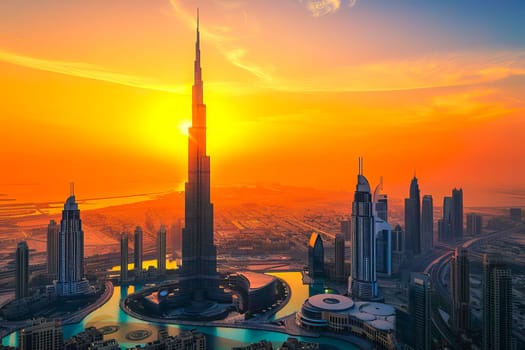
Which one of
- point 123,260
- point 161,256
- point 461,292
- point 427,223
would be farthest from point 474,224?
point 123,260

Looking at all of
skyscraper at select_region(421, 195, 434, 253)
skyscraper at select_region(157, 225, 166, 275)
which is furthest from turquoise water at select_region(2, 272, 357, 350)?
skyscraper at select_region(421, 195, 434, 253)

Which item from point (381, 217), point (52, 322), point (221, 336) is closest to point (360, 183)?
point (381, 217)

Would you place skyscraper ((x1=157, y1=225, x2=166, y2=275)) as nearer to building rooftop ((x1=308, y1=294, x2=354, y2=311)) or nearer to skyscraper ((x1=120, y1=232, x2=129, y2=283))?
skyscraper ((x1=120, y1=232, x2=129, y2=283))

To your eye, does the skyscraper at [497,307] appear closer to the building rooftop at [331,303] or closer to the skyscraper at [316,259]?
the building rooftop at [331,303]

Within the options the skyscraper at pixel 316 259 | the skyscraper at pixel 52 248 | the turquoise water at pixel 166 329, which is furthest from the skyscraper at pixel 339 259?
the skyscraper at pixel 52 248

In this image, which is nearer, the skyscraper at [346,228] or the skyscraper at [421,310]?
the skyscraper at [421,310]

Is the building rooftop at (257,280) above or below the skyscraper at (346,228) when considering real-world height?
below

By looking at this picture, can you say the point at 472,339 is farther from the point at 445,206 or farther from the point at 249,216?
the point at 249,216
